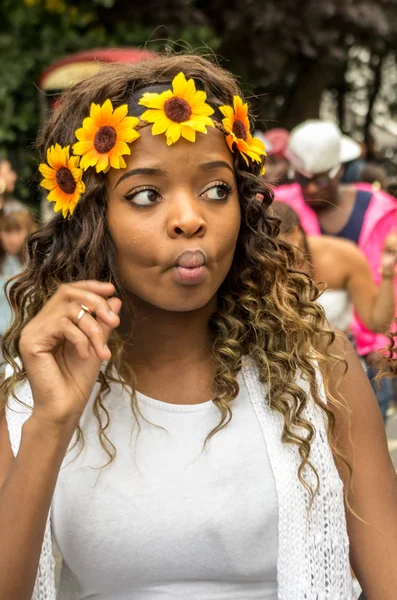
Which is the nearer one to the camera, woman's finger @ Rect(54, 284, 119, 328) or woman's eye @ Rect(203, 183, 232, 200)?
woman's finger @ Rect(54, 284, 119, 328)

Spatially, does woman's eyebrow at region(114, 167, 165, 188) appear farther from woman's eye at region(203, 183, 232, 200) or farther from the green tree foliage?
the green tree foliage

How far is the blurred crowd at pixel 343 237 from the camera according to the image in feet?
14.8

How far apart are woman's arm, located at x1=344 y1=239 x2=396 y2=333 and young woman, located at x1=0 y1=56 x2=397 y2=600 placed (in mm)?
2234

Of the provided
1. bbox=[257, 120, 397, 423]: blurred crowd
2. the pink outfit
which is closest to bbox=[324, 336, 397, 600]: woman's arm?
bbox=[257, 120, 397, 423]: blurred crowd

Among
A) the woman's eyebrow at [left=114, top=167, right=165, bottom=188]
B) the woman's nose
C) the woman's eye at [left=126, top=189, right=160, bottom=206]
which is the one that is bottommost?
the woman's nose

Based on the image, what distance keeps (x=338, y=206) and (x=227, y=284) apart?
320 cm

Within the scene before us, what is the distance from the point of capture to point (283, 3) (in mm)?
13336

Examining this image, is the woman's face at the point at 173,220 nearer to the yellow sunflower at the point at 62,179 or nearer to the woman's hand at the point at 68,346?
the yellow sunflower at the point at 62,179

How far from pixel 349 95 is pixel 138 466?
66.1ft

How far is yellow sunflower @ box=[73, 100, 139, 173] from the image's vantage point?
7.16 feet

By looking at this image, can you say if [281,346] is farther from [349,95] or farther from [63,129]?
[349,95]

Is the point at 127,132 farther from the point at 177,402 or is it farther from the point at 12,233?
the point at 12,233

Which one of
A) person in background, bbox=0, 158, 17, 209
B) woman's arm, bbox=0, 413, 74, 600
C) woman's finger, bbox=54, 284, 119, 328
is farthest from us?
person in background, bbox=0, 158, 17, 209

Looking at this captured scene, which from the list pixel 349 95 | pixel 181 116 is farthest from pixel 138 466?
pixel 349 95
